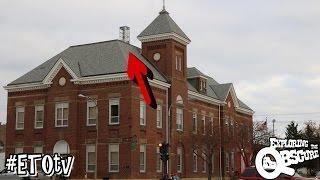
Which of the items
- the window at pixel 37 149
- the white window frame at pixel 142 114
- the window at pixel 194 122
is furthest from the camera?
the window at pixel 194 122

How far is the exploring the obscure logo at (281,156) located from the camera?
16092 mm

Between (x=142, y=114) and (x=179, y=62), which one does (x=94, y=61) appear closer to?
(x=142, y=114)

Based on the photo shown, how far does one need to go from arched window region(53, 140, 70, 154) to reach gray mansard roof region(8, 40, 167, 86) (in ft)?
22.9

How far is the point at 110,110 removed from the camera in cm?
5328

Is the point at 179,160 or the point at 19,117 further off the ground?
the point at 19,117

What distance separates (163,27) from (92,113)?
12.6m

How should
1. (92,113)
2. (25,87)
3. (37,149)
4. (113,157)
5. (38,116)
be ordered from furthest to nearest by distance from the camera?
1. (25,87)
2. (38,116)
3. (37,149)
4. (92,113)
5. (113,157)

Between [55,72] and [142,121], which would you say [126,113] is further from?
[55,72]

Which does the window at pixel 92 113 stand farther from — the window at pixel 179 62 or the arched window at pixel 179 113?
the window at pixel 179 62

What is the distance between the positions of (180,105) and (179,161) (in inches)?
240

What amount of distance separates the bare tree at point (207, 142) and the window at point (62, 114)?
14037 millimetres

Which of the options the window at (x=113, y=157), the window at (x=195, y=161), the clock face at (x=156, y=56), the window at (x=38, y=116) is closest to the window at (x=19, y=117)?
the window at (x=38, y=116)

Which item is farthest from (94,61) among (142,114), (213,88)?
(213,88)

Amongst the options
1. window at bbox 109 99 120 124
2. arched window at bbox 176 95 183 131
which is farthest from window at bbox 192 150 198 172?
window at bbox 109 99 120 124
